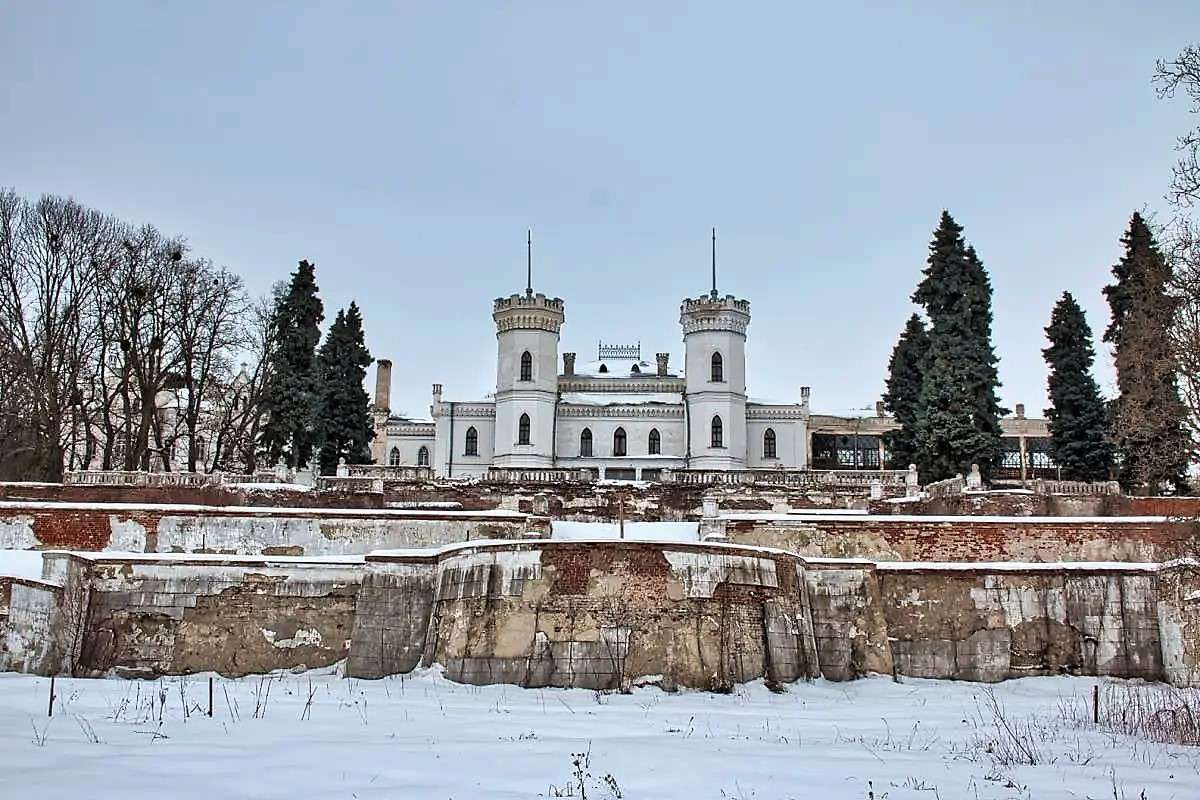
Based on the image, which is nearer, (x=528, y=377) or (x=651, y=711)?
(x=651, y=711)

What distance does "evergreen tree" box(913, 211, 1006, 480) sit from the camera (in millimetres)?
37031

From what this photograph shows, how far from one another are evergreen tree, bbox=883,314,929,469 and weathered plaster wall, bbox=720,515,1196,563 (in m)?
13.5

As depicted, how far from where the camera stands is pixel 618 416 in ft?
171

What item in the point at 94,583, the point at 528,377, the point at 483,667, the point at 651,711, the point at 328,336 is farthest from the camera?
the point at 528,377

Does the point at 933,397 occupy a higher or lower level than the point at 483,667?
higher

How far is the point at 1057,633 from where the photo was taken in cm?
2006

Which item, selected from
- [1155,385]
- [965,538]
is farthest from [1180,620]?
[965,538]

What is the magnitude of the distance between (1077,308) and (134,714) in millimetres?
35503

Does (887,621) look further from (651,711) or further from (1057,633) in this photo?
(651,711)

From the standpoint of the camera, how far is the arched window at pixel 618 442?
170 feet

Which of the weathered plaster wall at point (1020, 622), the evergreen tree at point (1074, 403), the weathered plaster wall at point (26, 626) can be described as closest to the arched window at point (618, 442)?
the evergreen tree at point (1074, 403)

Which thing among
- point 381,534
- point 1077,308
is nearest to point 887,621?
point 381,534

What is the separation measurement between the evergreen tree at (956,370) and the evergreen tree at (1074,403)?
2.13m

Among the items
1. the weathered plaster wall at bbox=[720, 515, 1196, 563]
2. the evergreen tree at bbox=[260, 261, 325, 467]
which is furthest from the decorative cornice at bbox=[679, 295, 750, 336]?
the weathered plaster wall at bbox=[720, 515, 1196, 563]
